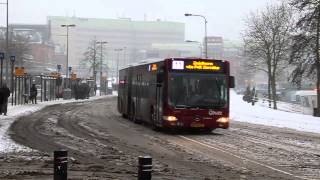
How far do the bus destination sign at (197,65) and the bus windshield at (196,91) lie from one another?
0.74ft

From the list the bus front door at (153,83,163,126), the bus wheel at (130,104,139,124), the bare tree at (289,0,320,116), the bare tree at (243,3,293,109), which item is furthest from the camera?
the bare tree at (243,3,293,109)

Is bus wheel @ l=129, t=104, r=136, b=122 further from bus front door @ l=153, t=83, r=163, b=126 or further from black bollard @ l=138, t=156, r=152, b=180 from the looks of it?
black bollard @ l=138, t=156, r=152, b=180

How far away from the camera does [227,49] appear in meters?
173

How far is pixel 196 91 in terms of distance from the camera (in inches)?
912

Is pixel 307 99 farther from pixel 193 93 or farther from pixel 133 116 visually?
pixel 193 93

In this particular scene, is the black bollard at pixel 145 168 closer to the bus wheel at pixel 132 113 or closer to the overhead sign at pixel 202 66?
the overhead sign at pixel 202 66

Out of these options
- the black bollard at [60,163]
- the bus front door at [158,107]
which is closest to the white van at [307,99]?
the bus front door at [158,107]

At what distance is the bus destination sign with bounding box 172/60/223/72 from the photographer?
23.3 m

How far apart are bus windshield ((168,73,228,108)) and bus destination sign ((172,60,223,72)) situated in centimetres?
23

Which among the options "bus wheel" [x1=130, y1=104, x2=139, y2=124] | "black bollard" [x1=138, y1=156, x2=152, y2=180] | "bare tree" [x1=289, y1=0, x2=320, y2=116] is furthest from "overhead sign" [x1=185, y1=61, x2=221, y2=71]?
"black bollard" [x1=138, y1=156, x2=152, y2=180]

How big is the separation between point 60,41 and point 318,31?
6279 inches

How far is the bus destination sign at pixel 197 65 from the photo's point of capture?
23.3 m

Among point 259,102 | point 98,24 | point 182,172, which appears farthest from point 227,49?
point 182,172

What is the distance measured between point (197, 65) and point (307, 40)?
1722 cm
